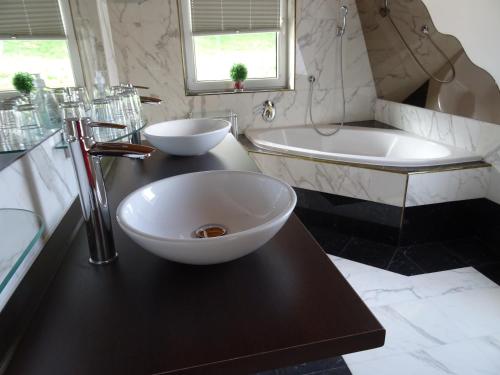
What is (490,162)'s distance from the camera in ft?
7.38

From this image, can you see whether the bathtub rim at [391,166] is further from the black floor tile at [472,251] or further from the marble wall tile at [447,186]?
the black floor tile at [472,251]

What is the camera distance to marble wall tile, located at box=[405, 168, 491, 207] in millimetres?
2195

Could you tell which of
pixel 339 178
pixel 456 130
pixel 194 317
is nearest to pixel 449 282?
pixel 339 178

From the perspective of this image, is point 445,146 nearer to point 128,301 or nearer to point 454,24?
point 454,24

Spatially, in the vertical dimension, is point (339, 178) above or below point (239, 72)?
below

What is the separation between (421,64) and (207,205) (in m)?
2.36

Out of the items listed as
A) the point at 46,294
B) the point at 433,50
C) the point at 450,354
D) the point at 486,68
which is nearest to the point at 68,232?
the point at 46,294

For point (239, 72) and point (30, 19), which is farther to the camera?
point (239, 72)

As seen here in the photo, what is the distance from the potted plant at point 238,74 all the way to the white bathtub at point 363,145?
0.43 metres

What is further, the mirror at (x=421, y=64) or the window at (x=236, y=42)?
the window at (x=236, y=42)

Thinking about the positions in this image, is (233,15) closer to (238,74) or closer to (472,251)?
(238,74)

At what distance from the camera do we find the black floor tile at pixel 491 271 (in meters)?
2.00

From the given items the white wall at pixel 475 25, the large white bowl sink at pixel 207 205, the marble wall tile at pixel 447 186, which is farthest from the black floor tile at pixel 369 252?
the large white bowl sink at pixel 207 205

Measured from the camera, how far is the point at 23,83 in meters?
0.85
